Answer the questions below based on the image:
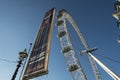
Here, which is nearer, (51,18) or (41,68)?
(41,68)

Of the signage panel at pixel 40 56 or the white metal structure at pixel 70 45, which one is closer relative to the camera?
the signage panel at pixel 40 56

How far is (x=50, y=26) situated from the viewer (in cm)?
1788

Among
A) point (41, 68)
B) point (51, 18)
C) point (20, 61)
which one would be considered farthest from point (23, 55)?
point (51, 18)

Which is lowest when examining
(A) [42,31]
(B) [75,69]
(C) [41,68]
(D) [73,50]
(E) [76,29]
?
(C) [41,68]

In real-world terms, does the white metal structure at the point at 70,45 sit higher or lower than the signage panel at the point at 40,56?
higher

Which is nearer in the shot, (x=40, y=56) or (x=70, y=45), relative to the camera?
(x=40, y=56)

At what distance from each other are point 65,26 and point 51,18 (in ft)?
94.5

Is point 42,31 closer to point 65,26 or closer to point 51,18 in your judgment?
point 51,18

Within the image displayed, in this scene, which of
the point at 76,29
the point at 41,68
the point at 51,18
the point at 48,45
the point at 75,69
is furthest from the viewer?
the point at 76,29

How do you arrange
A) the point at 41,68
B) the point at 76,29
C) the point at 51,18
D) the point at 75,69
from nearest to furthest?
the point at 41,68 → the point at 51,18 → the point at 75,69 → the point at 76,29

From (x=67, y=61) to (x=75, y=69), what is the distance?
2539mm

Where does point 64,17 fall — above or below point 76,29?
above

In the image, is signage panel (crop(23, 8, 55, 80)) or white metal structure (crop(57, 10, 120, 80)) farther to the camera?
white metal structure (crop(57, 10, 120, 80))

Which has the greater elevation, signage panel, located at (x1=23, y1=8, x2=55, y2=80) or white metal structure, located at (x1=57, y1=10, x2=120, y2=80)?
white metal structure, located at (x1=57, y1=10, x2=120, y2=80)
